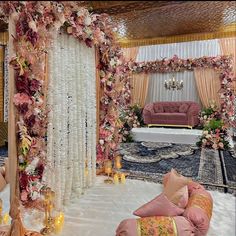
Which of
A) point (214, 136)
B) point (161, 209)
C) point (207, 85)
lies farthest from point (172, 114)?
point (161, 209)

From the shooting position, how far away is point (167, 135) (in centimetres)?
716

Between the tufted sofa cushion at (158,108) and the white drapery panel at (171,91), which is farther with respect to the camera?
the tufted sofa cushion at (158,108)

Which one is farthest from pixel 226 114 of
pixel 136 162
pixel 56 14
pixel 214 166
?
pixel 56 14

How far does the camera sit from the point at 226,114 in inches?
287

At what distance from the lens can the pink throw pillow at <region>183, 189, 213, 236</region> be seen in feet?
7.48

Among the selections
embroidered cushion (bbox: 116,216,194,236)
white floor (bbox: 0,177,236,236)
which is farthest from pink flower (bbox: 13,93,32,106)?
embroidered cushion (bbox: 116,216,194,236)

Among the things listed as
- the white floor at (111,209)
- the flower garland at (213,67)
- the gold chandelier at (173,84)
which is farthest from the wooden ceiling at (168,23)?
the white floor at (111,209)

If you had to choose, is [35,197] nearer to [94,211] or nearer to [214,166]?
[94,211]

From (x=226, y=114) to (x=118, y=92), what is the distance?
13.3 ft

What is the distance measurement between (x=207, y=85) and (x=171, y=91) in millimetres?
1012

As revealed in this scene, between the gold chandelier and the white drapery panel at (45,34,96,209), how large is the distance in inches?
157

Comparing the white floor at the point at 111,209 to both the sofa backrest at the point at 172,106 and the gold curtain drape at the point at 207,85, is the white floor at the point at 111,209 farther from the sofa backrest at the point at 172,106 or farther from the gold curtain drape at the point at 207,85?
the gold curtain drape at the point at 207,85

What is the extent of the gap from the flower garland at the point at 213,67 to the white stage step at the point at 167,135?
1029 mm

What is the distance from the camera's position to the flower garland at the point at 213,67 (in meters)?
7.33
